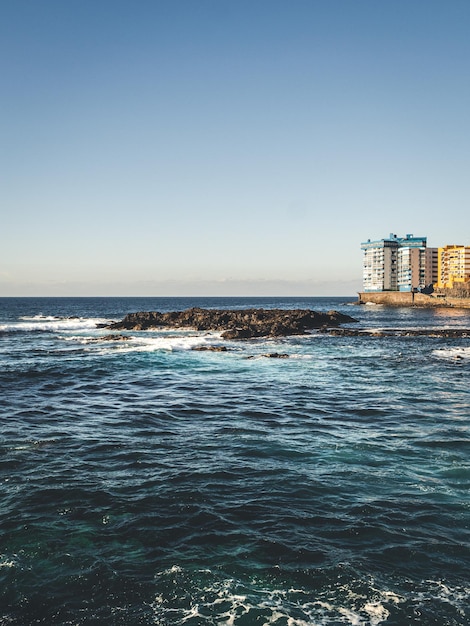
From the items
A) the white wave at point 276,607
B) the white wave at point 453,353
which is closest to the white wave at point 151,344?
the white wave at point 453,353

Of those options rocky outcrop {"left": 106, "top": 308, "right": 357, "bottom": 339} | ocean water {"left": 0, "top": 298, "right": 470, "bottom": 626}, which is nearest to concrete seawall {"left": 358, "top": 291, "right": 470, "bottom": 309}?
rocky outcrop {"left": 106, "top": 308, "right": 357, "bottom": 339}

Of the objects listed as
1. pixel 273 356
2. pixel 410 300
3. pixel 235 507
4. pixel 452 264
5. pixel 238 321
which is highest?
pixel 452 264

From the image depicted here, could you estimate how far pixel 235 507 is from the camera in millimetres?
11578

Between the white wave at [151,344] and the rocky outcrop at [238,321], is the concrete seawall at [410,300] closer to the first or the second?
the rocky outcrop at [238,321]

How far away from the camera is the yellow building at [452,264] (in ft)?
530

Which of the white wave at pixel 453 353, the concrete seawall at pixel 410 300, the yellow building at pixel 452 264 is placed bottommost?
the white wave at pixel 453 353

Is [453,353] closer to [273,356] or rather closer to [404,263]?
[273,356]

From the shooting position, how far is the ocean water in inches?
316

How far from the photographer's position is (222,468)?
14195 millimetres

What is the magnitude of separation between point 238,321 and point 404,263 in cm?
13577

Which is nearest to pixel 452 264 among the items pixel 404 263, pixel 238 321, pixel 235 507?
pixel 404 263

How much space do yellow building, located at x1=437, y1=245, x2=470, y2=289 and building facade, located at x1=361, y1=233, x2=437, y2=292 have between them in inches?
235

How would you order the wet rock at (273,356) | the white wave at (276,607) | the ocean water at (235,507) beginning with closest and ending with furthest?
the white wave at (276,607), the ocean water at (235,507), the wet rock at (273,356)

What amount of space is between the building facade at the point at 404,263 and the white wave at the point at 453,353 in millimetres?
147296
